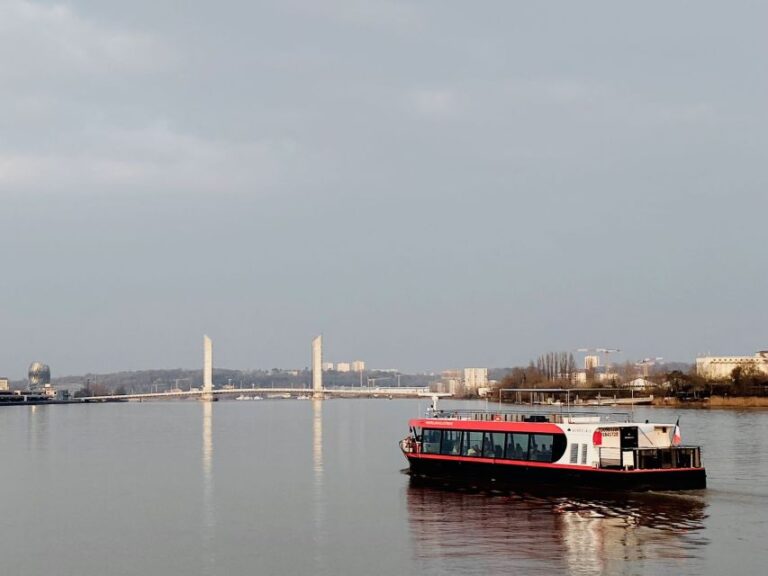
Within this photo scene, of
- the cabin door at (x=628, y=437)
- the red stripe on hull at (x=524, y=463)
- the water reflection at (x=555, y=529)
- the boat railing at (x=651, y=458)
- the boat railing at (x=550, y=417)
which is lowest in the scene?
the water reflection at (x=555, y=529)

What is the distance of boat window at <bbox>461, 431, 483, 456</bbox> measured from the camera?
41406mm


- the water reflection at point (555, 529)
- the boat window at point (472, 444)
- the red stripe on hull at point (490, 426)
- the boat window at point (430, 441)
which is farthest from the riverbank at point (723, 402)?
the water reflection at point (555, 529)

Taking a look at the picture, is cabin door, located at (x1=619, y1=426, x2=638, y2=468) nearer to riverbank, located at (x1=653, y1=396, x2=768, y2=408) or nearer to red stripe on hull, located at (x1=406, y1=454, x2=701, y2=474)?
red stripe on hull, located at (x1=406, y1=454, x2=701, y2=474)

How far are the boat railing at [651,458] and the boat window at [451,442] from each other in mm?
7410

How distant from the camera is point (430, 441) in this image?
44.0 meters

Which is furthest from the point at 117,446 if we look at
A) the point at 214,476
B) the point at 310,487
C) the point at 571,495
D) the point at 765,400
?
the point at 765,400

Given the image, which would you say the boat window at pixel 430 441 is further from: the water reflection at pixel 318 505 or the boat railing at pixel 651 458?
the boat railing at pixel 651 458

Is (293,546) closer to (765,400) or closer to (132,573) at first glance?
(132,573)

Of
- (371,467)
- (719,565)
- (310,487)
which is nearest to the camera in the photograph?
(719,565)

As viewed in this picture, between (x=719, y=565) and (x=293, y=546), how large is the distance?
40.5ft

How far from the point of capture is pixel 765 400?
128250 mm

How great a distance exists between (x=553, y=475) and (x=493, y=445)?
3473 mm

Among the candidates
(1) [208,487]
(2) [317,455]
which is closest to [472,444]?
(1) [208,487]

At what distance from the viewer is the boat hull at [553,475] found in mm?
35781
